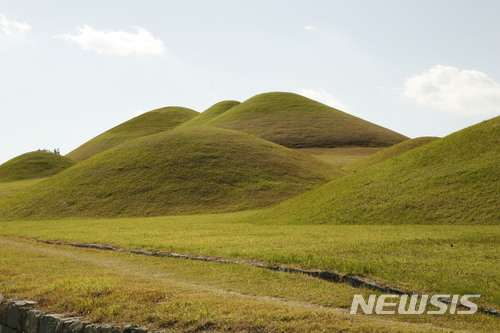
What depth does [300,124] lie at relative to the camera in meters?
154

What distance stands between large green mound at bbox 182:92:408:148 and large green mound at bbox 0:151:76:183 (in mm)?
52677

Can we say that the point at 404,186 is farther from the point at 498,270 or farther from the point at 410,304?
the point at 410,304

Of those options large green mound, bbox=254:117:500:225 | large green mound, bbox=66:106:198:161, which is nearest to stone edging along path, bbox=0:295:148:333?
large green mound, bbox=254:117:500:225

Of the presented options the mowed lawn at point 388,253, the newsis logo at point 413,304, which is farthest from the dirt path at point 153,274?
the mowed lawn at point 388,253

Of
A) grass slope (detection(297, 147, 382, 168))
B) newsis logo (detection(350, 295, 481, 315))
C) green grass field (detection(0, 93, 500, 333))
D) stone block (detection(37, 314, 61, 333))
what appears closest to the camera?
newsis logo (detection(350, 295, 481, 315))

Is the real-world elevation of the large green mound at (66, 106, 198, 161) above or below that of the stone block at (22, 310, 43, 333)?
above

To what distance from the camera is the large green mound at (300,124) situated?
14125 cm

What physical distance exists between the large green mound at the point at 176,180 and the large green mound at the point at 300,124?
49.4 m

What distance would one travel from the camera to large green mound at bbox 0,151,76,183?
379 ft

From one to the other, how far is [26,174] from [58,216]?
6415cm

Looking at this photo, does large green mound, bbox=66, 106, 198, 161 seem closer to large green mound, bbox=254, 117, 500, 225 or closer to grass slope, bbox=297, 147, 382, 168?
grass slope, bbox=297, 147, 382, 168

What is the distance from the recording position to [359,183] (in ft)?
163

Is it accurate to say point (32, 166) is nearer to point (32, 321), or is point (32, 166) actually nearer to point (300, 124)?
point (300, 124)

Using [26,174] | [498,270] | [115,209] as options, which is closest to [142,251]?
[498,270]
